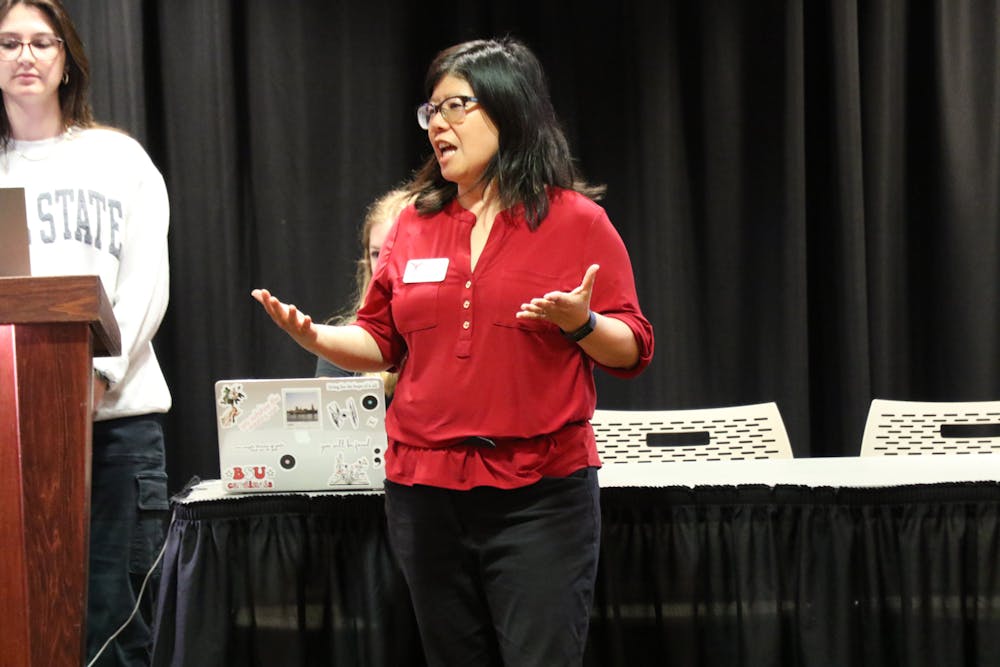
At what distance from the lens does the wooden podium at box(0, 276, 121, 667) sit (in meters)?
1.49

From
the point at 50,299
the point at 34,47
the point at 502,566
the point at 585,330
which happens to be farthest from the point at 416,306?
the point at 34,47

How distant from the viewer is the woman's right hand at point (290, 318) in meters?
1.71

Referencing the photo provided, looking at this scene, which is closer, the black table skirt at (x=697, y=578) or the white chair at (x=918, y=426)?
the black table skirt at (x=697, y=578)

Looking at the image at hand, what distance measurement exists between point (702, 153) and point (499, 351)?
2510 mm

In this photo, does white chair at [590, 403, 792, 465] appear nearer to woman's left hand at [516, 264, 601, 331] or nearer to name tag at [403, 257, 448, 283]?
name tag at [403, 257, 448, 283]

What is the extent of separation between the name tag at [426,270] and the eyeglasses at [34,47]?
1.11 meters

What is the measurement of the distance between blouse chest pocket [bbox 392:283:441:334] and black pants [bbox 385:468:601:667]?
0.26 m

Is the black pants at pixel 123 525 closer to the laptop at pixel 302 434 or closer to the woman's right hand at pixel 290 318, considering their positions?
the laptop at pixel 302 434

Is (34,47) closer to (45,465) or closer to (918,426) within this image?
(45,465)

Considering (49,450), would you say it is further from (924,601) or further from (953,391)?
(953,391)

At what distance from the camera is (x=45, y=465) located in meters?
1.53

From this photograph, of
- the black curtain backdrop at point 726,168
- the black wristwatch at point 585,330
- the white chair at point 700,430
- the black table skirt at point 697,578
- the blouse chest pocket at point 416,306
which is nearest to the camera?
the black wristwatch at point 585,330

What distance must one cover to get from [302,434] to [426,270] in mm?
530

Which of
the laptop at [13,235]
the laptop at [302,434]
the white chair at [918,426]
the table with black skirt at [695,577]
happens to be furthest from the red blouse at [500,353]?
the white chair at [918,426]
